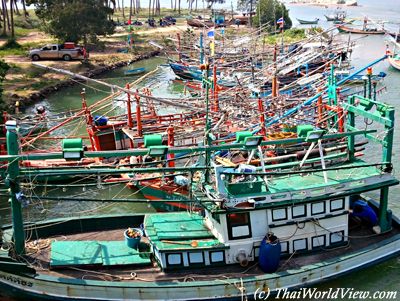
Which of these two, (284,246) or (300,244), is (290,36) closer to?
(300,244)

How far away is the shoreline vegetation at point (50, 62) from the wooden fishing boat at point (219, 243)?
19.8 meters

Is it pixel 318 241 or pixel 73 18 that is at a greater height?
pixel 73 18

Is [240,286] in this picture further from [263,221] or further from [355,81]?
[355,81]

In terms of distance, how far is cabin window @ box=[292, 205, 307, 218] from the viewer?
1584cm

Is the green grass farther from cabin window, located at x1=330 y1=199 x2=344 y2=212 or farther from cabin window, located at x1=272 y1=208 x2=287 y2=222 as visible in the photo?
cabin window, located at x1=272 y1=208 x2=287 y2=222

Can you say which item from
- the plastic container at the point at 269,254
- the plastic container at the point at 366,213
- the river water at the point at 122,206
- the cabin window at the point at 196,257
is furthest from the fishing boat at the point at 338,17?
the cabin window at the point at 196,257

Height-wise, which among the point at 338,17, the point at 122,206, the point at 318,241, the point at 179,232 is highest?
the point at 338,17

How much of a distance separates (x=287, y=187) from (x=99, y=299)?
6.40 metres

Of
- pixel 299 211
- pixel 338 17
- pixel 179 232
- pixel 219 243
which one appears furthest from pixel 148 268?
pixel 338 17

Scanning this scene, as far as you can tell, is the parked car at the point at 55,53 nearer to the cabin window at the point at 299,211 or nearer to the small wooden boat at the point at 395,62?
the small wooden boat at the point at 395,62

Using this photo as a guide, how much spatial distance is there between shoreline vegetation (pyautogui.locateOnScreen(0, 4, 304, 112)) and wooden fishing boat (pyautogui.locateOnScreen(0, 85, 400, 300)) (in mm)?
19796

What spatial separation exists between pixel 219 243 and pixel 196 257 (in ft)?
2.61

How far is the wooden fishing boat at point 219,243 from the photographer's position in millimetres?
14484

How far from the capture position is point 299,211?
15.9 metres
